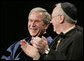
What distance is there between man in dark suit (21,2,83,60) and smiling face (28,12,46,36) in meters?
0.71

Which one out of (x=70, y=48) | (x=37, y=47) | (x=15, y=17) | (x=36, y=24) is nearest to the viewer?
(x=70, y=48)

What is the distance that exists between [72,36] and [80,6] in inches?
91.3

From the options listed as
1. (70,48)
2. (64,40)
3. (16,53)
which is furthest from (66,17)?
(16,53)

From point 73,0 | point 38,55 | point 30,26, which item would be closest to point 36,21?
point 30,26

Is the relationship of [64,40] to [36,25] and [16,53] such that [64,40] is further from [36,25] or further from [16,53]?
[16,53]

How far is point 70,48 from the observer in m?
3.00

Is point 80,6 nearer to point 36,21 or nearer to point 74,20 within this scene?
A: point 36,21

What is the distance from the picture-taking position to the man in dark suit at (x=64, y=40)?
2959mm

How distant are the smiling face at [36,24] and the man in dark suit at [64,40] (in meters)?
0.71

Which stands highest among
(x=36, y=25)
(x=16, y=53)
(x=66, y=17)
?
(x=66, y=17)

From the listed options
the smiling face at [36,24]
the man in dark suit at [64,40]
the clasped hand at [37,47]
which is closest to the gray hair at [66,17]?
the man in dark suit at [64,40]

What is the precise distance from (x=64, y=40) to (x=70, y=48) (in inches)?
6.2

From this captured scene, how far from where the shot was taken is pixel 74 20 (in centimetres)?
316

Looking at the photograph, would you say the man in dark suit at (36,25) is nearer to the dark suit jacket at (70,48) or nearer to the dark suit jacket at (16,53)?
the dark suit jacket at (16,53)
